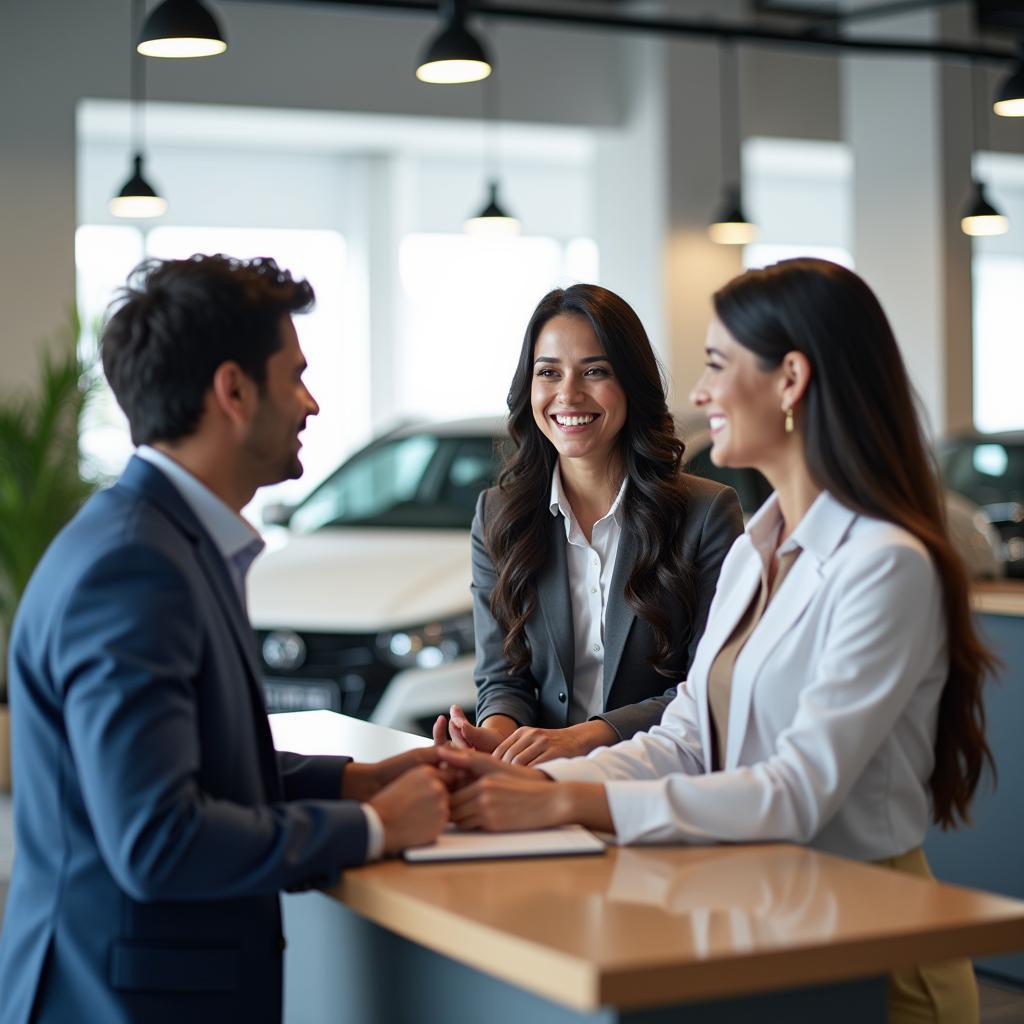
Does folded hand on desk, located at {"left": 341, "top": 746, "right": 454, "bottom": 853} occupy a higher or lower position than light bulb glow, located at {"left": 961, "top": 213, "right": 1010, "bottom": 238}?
lower

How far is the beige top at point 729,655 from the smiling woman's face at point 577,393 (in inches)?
31.4

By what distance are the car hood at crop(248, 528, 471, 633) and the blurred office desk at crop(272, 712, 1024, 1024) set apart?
3377 millimetres

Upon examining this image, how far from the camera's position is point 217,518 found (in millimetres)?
2041

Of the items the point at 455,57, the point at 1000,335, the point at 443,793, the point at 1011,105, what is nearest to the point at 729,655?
the point at 443,793

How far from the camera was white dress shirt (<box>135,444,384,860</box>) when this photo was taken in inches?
79.7

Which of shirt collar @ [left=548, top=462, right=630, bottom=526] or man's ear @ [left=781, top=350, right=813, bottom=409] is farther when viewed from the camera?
shirt collar @ [left=548, top=462, right=630, bottom=526]

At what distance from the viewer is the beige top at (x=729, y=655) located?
2.38m

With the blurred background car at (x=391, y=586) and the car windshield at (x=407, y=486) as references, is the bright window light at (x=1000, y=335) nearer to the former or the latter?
the blurred background car at (x=391, y=586)

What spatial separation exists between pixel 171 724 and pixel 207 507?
0.32 metres

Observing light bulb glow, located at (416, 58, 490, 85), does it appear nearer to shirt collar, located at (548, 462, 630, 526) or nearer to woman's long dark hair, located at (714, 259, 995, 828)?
shirt collar, located at (548, 462, 630, 526)

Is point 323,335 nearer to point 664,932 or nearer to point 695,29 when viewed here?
point 695,29

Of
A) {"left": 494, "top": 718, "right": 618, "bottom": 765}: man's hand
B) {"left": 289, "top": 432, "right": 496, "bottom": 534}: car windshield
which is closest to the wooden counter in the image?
{"left": 494, "top": 718, "right": 618, "bottom": 765}: man's hand

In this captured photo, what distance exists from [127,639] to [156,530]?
0.16 m

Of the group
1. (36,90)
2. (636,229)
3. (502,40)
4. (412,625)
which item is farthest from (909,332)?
(412,625)
